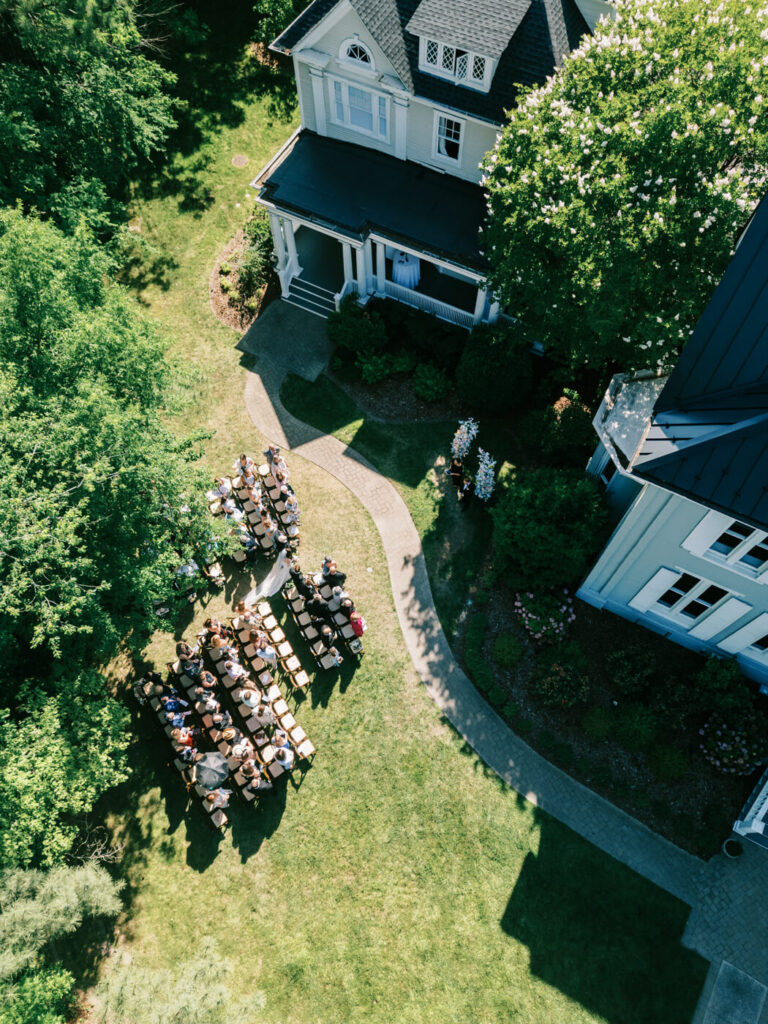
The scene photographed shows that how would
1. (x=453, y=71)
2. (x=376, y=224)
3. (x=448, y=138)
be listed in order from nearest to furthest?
(x=453, y=71) → (x=448, y=138) → (x=376, y=224)

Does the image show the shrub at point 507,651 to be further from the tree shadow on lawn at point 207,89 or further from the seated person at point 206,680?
the tree shadow on lawn at point 207,89

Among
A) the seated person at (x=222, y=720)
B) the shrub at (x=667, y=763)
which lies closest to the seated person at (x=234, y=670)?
the seated person at (x=222, y=720)

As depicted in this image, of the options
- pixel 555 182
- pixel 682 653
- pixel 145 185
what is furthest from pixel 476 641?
pixel 145 185

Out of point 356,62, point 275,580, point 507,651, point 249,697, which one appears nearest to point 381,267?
point 356,62

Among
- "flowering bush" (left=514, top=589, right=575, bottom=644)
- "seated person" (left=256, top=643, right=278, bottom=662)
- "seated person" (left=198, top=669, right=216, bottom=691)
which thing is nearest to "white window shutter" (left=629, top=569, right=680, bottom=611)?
"flowering bush" (left=514, top=589, right=575, bottom=644)

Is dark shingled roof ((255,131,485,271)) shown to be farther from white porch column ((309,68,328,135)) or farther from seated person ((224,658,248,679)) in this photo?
seated person ((224,658,248,679))

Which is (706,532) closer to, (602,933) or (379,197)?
(602,933)
